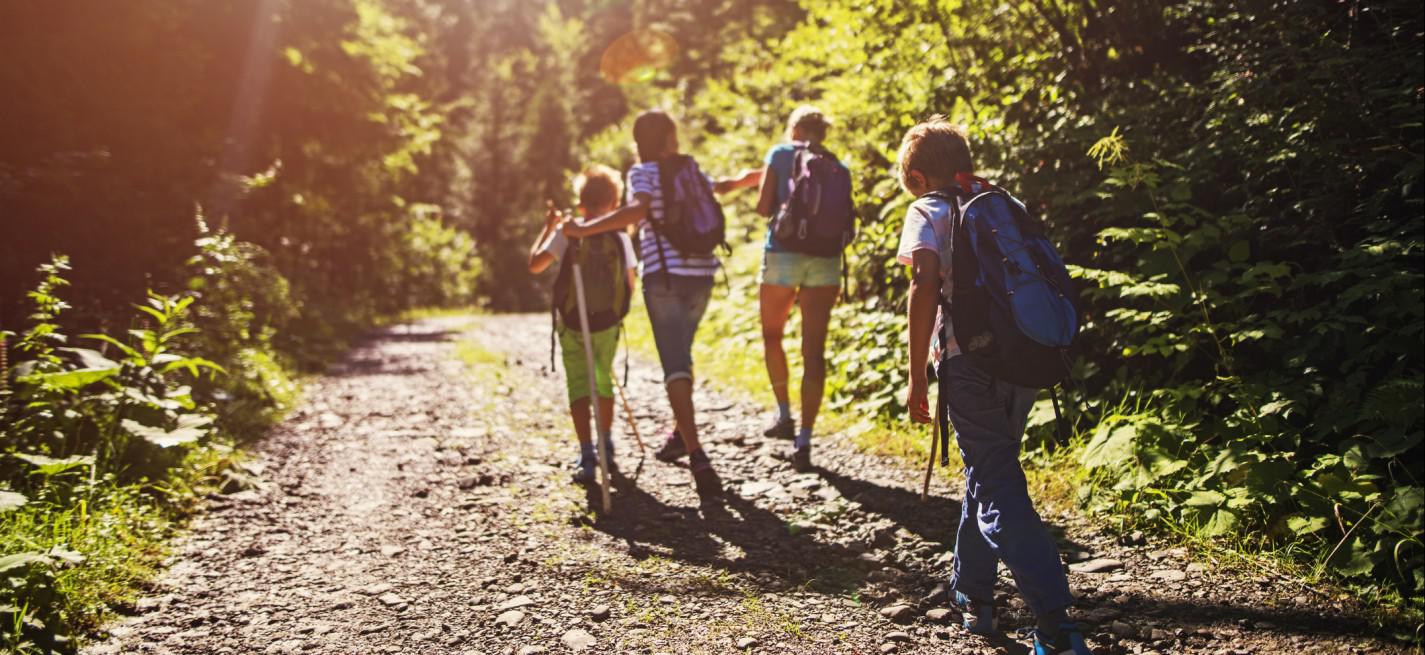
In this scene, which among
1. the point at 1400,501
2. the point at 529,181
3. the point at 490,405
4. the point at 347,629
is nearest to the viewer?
the point at 1400,501

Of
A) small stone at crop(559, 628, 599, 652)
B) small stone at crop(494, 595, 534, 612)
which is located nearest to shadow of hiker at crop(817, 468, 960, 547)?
small stone at crop(559, 628, 599, 652)

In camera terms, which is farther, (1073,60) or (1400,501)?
(1073,60)

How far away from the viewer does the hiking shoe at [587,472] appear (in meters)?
6.09

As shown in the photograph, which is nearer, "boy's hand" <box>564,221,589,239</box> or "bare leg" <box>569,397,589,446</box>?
"boy's hand" <box>564,221,589,239</box>

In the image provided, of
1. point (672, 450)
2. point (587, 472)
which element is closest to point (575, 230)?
point (587, 472)

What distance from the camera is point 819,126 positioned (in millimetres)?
6031

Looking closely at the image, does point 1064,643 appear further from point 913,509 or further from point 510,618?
point 510,618

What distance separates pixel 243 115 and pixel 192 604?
11337 mm

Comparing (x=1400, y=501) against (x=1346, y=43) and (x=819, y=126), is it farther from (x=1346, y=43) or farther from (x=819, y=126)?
(x=819, y=126)

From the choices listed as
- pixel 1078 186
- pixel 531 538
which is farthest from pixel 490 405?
pixel 1078 186

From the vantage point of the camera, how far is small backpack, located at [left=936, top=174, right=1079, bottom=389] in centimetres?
315

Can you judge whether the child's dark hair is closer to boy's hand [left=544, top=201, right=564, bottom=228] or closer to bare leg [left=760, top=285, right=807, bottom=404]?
boy's hand [left=544, top=201, right=564, bottom=228]

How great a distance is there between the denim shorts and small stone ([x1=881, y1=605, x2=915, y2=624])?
8.57 ft

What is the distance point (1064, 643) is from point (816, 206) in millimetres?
3362
